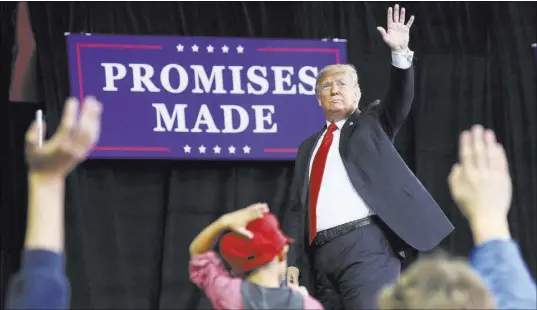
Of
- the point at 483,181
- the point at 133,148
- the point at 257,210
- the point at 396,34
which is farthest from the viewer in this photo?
the point at 133,148

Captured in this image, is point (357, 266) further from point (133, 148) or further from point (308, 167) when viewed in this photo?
point (133, 148)

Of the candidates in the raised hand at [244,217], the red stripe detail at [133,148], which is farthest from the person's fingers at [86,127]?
the red stripe detail at [133,148]

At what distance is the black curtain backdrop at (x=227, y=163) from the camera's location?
497cm

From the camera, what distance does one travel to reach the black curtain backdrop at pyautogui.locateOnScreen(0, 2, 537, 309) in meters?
4.97

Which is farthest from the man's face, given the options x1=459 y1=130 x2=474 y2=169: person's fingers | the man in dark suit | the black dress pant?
x1=459 y1=130 x2=474 y2=169: person's fingers

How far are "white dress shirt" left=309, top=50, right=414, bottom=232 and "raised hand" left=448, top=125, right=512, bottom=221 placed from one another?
1684 millimetres

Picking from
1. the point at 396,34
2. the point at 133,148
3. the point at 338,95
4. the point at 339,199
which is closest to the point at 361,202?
the point at 339,199

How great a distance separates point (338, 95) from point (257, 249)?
94cm

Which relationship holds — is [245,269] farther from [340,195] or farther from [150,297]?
[150,297]

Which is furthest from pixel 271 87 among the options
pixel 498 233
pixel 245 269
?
pixel 498 233

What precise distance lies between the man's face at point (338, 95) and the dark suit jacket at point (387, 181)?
0.04m

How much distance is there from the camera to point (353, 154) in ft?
11.0

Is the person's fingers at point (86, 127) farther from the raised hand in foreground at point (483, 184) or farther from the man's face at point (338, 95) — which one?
the man's face at point (338, 95)

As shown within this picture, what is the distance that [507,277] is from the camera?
63.0 inches
